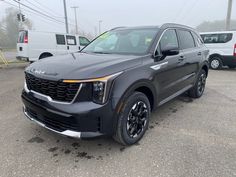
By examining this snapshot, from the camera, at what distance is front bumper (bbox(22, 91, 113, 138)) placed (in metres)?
2.15

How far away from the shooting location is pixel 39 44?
31.5ft

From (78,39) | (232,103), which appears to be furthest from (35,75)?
(78,39)

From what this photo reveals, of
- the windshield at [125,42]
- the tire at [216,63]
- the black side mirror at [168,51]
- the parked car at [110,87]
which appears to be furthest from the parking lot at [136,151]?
the tire at [216,63]

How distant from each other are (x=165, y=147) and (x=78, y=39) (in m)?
9.98

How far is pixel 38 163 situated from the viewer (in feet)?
7.78

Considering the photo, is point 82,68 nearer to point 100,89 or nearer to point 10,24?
point 100,89

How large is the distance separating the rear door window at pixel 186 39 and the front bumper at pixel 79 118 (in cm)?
255

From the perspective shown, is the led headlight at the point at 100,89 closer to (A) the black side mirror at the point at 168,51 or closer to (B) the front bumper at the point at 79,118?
(B) the front bumper at the point at 79,118

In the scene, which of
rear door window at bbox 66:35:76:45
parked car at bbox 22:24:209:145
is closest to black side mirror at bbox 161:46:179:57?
parked car at bbox 22:24:209:145

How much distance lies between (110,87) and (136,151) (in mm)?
1056

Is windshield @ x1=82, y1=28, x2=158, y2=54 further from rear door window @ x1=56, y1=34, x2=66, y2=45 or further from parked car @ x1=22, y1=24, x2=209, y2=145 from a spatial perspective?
rear door window @ x1=56, y1=34, x2=66, y2=45

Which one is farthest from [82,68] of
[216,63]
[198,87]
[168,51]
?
[216,63]

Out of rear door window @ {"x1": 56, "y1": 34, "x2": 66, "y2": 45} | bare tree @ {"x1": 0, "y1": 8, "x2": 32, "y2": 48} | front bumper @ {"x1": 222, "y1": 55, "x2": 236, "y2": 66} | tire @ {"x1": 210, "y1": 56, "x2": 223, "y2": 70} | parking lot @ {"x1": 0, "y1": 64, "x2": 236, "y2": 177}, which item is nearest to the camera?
parking lot @ {"x1": 0, "y1": 64, "x2": 236, "y2": 177}

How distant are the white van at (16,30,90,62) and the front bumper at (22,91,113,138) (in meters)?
8.00
